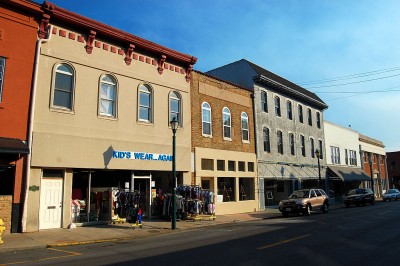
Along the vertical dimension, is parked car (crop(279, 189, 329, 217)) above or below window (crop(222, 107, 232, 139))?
below

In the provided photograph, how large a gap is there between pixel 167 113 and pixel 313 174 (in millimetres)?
21065

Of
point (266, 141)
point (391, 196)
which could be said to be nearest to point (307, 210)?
point (266, 141)

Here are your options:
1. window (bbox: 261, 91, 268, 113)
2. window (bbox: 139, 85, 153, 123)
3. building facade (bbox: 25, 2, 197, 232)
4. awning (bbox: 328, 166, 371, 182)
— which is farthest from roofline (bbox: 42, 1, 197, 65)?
awning (bbox: 328, 166, 371, 182)

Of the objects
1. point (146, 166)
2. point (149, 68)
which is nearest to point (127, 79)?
point (149, 68)

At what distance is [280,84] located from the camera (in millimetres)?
31078

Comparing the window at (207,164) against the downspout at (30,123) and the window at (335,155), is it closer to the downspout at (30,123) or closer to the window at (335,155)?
the downspout at (30,123)

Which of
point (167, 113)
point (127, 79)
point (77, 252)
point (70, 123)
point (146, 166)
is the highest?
point (127, 79)

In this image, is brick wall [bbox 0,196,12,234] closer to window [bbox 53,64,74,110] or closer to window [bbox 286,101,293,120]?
window [bbox 53,64,74,110]

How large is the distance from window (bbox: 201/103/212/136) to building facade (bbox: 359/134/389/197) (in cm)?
3327

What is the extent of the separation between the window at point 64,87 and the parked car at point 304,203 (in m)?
14.0

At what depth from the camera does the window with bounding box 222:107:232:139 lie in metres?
25.0

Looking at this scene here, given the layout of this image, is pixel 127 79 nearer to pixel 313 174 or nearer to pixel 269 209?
pixel 269 209

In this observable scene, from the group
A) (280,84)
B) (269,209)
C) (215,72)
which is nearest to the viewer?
(269,209)

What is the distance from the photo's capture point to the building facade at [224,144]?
74.4ft
